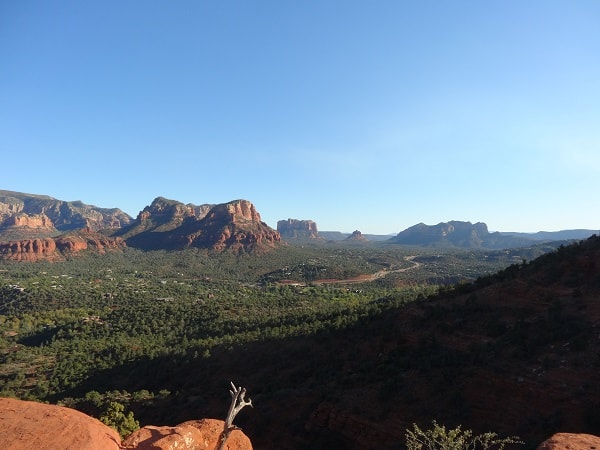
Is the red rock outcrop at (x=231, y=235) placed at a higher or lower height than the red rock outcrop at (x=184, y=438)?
higher

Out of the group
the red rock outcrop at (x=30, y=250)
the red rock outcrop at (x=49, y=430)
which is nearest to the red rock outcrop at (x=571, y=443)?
the red rock outcrop at (x=49, y=430)

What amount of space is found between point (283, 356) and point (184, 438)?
24.9m

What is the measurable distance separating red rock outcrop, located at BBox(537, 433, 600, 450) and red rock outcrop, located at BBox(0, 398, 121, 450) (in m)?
11.9

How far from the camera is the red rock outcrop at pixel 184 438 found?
10.8m

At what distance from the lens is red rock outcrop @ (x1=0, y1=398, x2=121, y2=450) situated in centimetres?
839

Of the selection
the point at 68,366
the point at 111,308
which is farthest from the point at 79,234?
the point at 68,366

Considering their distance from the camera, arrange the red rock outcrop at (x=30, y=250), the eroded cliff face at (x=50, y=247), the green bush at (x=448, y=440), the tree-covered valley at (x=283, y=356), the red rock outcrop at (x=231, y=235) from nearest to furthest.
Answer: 1. the green bush at (x=448, y=440)
2. the tree-covered valley at (x=283, y=356)
3. the red rock outcrop at (x=30, y=250)
4. the eroded cliff face at (x=50, y=247)
5. the red rock outcrop at (x=231, y=235)

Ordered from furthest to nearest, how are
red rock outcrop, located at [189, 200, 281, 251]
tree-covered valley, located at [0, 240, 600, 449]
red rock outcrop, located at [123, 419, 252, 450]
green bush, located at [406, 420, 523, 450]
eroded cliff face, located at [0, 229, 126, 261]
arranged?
1. red rock outcrop, located at [189, 200, 281, 251]
2. eroded cliff face, located at [0, 229, 126, 261]
3. tree-covered valley, located at [0, 240, 600, 449]
4. red rock outcrop, located at [123, 419, 252, 450]
5. green bush, located at [406, 420, 523, 450]

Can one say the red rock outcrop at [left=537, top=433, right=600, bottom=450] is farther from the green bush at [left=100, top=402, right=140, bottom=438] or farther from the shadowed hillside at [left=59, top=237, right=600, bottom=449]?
the green bush at [left=100, top=402, right=140, bottom=438]

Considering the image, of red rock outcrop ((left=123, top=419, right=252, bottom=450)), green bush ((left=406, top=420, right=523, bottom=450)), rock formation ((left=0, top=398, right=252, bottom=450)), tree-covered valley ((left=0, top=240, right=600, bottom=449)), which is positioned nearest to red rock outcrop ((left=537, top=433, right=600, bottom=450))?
green bush ((left=406, top=420, right=523, bottom=450))

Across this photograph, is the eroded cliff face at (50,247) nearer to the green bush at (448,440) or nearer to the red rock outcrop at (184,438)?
the red rock outcrop at (184,438)

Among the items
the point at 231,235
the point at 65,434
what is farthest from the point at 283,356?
the point at 231,235

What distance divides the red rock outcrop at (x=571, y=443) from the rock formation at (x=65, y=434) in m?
10.1

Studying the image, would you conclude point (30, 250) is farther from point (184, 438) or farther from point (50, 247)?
point (184, 438)
